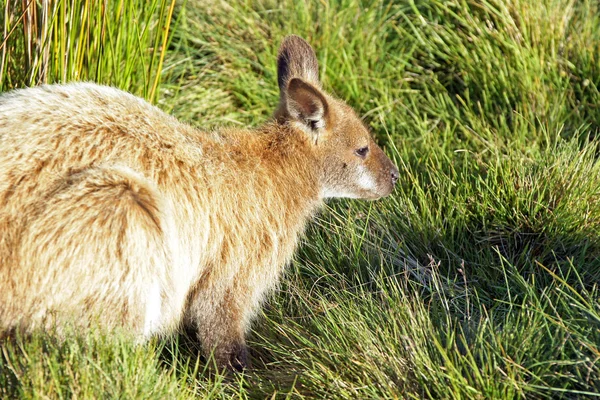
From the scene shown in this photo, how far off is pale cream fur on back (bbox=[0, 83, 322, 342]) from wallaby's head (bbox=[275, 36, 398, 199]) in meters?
0.10

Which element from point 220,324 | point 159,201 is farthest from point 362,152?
point 159,201

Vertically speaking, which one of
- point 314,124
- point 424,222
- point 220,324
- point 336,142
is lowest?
point 220,324

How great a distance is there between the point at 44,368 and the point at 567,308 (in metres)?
2.44

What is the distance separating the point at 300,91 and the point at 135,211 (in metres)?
1.48

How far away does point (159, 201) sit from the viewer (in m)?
4.44

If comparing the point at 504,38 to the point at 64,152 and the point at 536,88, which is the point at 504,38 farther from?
the point at 64,152

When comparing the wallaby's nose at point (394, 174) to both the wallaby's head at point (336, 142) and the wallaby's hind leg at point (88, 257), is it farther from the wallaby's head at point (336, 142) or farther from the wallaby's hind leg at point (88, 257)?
the wallaby's hind leg at point (88, 257)

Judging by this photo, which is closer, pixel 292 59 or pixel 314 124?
pixel 314 124

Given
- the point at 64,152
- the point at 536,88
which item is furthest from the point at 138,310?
the point at 536,88

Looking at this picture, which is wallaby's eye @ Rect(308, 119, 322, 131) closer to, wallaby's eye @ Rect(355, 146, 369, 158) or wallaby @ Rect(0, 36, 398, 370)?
wallaby @ Rect(0, 36, 398, 370)

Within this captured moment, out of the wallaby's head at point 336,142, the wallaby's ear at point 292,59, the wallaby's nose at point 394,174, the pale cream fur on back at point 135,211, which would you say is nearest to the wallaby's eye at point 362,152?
the wallaby's head at point 336,142

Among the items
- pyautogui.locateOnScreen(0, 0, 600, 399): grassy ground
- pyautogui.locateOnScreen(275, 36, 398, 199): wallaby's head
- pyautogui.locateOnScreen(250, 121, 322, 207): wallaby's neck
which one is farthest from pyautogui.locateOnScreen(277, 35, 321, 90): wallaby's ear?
pyautogui.locateOnScreen(0, 0, 600, 399): grassy ground

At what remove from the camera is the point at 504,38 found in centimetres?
679

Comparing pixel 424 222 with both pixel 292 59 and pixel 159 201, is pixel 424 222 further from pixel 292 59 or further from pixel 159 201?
pixel 159 201
